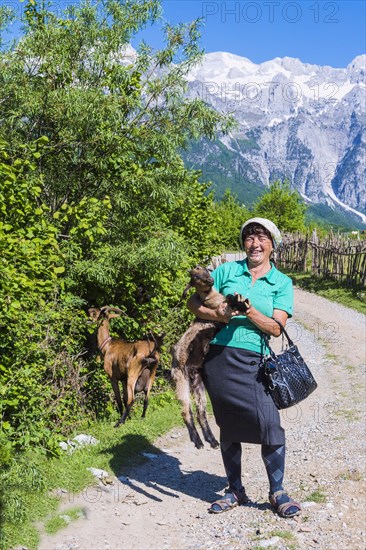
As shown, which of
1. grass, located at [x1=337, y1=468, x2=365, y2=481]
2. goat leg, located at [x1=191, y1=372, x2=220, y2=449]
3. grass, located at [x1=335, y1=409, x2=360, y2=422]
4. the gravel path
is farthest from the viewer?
grass, located at [x1=335, y1=409, x2=360, y2=422]

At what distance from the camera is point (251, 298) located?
13.4 ft

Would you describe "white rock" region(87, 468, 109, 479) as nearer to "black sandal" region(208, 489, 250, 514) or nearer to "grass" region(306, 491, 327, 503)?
"black sandal" region(208, 489, 250, 514)

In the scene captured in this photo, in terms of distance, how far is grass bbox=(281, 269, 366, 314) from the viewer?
1867cm

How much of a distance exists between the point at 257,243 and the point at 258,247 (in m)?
0.03

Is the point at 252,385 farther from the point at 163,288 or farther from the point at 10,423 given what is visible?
the point at 163,288

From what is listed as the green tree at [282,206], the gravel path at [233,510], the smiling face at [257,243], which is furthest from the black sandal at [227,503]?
the green tree at [282,206]

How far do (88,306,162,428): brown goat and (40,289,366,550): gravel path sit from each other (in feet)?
2.34

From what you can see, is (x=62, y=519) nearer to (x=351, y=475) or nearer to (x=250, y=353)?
(x=250, y=353)

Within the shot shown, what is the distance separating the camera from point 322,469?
5.63 m

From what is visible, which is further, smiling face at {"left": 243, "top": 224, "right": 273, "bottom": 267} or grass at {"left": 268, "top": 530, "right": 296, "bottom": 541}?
smiling face at {"left": 243, "top": 224, "right": 273, "bottom": 267}

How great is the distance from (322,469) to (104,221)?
13.4ft

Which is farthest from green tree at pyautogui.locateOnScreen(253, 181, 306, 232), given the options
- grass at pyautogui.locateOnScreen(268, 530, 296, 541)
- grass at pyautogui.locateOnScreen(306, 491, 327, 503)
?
grass at pyautogui.locateOnScreen(268, 530, 296, 541)

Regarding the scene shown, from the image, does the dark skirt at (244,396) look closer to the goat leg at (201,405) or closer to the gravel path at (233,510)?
the goat leg at (201,405)

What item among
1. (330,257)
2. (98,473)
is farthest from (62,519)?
(330,257)
